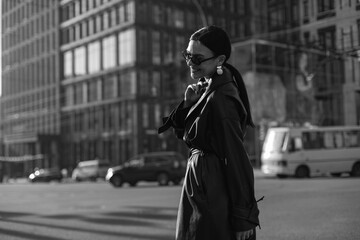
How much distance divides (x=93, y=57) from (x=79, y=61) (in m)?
3.47

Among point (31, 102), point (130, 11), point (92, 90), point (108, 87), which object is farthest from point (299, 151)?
point (31, 102)

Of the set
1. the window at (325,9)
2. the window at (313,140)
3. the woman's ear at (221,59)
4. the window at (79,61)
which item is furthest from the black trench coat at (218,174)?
the window at (79,61)

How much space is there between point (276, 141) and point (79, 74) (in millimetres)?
37299

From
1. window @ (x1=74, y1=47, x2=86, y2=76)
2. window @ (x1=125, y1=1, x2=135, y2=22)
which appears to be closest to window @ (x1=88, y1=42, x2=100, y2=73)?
window @ (x1=74, y1=47, x2=86, y2=76)

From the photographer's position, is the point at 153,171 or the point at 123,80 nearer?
the point at 153,171

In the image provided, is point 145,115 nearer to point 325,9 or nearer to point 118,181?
point 118,181

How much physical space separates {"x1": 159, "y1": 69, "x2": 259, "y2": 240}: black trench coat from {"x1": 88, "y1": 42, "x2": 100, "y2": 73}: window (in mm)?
49699

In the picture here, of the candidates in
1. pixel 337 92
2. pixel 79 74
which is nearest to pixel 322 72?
pixel 337 92

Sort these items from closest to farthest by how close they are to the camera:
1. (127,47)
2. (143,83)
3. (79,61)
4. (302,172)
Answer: (302,172), (143,83), (127,47), (79,61)

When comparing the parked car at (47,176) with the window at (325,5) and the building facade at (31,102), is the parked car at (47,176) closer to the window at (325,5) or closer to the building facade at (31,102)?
the building facade at (31,102)

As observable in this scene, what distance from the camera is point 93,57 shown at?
54219 mm

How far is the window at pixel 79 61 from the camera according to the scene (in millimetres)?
54156

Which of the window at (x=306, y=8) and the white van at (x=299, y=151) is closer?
the window at (x=306, y=8)

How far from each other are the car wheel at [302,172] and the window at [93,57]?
1252 inches
